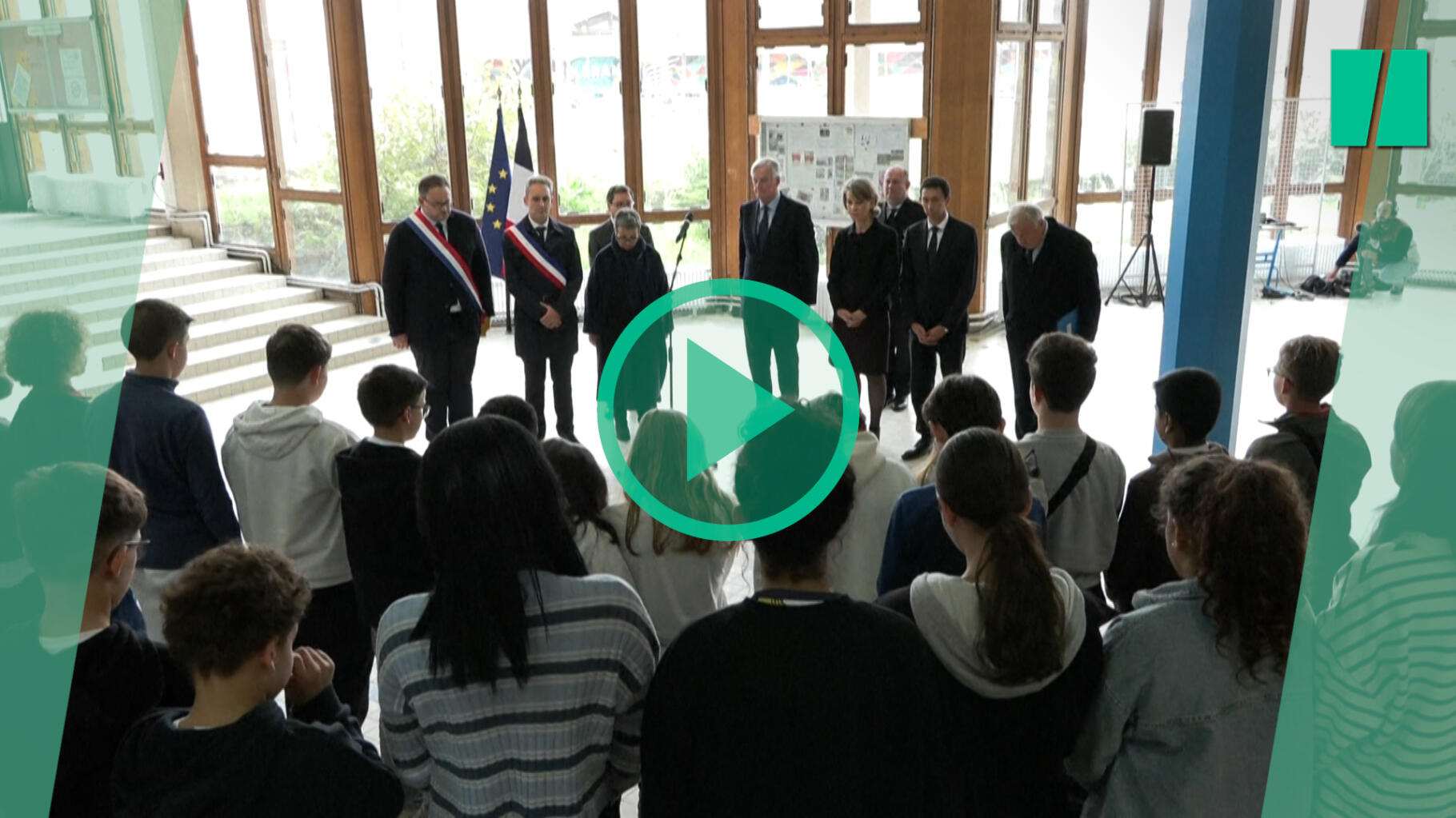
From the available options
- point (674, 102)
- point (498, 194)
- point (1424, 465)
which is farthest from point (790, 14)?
point (1424, 465)

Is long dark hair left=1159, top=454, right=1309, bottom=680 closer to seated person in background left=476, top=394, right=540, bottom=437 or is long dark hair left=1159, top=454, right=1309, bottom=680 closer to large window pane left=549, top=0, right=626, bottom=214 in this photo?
seated person in background left=476, top=394, right=540, bottom=437

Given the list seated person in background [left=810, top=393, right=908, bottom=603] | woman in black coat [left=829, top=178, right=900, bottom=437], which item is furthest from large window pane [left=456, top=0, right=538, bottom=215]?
seated person in background [left=810, top=393, right=908, bottom=603]

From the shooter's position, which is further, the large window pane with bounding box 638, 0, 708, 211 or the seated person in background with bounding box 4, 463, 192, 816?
the large window pane with bounding box 638, 0, 708, 211

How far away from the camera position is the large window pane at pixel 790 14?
9.74 metres

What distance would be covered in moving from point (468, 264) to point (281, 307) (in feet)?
14.8

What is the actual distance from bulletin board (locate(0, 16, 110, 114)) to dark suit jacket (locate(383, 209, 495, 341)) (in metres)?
6.42

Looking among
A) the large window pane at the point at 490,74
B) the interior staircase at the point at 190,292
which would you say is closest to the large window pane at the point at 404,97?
the large window pane at the point at 490,74

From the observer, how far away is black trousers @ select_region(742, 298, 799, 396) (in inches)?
256

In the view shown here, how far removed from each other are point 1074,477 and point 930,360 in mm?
3491

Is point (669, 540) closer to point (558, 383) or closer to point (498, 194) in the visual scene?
point (558, 383)

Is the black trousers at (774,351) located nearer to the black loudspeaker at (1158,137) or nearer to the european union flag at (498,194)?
the european union flag at (498,194)

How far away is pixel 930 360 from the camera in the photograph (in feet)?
20.1

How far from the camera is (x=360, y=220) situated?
9734 mm

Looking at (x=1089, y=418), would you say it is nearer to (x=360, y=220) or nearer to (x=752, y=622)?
(x=752, y=622)
